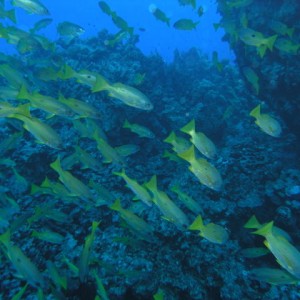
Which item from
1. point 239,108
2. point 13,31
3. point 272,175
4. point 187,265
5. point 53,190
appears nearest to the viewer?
point 187,265

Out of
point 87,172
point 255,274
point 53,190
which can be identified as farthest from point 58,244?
point 255,274

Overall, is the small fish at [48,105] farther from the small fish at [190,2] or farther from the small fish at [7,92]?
the small fish at [190,2]

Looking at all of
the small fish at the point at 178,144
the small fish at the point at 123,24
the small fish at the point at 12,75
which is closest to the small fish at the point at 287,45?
the small fish at the point at 178,144

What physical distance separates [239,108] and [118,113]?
4.39 metres

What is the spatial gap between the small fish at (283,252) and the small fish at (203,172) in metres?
0.84

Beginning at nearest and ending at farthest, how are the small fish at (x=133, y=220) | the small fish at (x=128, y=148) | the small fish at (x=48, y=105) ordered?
1. the small fish at (x=133, y=220)
2. the small fish at (x=48, y=105)
3. the small fish at (x=128, y=148)

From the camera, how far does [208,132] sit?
25.8 feet

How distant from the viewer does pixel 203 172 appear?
3.78 meters

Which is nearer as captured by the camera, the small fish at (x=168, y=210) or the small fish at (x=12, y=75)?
the small fish at (x=168, y=210)

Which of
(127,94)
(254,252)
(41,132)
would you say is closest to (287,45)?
(127,94)

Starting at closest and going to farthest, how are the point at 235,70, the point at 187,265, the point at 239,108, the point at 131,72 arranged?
the point at 187,265, the point at 131,72, the point at 239,108, the point at 235,70

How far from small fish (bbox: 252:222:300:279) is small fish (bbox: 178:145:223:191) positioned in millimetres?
839

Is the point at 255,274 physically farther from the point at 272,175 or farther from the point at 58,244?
the point at 58,244

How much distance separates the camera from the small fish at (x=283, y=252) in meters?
3.09
